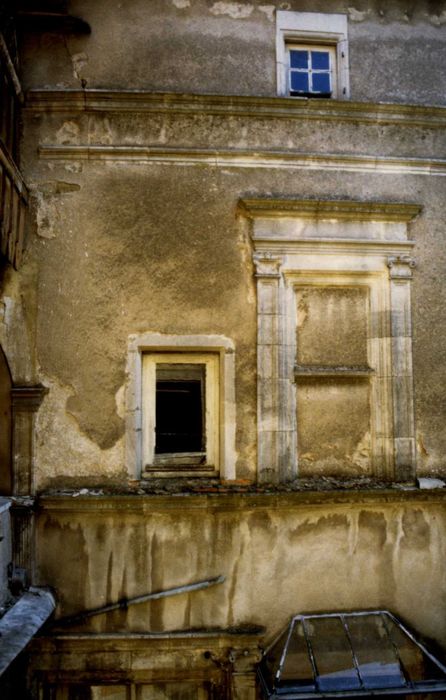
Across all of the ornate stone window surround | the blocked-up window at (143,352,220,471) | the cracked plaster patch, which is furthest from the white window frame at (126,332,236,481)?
the cracked plaster patch

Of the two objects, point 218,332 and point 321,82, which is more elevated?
point 321,82

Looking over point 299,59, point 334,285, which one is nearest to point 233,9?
point 299,59

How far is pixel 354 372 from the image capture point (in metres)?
5.80

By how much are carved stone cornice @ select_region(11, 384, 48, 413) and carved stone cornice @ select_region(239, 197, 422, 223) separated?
8.93 feet

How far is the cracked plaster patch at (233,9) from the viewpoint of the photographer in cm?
596

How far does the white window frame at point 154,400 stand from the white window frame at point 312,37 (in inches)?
112

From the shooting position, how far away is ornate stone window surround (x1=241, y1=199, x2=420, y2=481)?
18.6 feet

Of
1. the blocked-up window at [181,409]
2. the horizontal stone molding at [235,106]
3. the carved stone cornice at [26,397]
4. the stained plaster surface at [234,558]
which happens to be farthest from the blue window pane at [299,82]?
the stained plaster surface at [234,558]

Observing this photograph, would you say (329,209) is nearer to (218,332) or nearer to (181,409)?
(218,332)

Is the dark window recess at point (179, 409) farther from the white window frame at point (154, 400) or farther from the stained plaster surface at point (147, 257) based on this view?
the stained plaster surface at point (147, 257)

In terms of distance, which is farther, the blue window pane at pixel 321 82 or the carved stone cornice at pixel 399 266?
the blue window pane at pixel 321 82

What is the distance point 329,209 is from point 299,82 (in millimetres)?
1545

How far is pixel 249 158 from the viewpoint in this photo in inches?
229

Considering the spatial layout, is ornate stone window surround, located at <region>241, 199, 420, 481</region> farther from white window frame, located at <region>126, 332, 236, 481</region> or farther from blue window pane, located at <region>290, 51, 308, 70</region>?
blue window pane, located at <region>290, 51, 308, 70</region>
